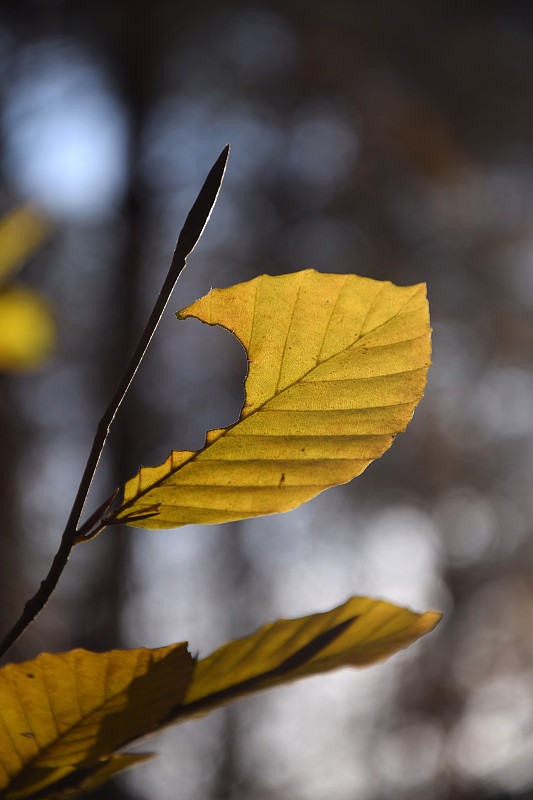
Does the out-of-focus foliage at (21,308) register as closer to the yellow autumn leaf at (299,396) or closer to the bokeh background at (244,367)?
the yellow autumn leaf at (299,396)

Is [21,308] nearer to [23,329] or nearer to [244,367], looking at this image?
[23,329]

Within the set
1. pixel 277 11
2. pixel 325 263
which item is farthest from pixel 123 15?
pixel 325 263

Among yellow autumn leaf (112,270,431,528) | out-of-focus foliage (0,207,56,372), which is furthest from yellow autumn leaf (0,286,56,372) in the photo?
yellow autumn leaf (112,270,431,528)

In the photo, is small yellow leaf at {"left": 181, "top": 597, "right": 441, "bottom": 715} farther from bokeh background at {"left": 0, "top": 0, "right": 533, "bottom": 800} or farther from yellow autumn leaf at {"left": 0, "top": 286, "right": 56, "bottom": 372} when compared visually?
bokeh background at {"left": 0, "top": 0, "right": 533, "bottom": 800}

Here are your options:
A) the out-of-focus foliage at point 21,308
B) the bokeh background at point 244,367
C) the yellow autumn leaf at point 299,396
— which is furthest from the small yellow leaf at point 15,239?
the bokeh background at point 244,367

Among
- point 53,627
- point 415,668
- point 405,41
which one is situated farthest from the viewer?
point 405,41

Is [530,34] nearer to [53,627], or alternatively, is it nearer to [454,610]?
[454,610]

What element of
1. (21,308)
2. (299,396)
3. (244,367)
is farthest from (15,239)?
(244,367)
